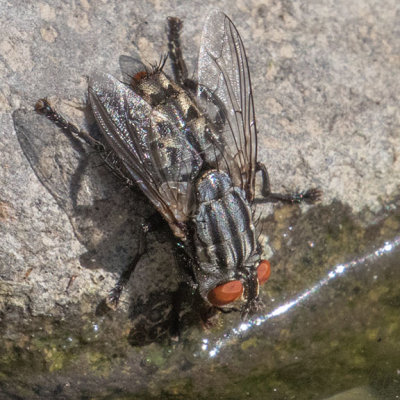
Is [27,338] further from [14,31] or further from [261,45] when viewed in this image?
[261,45]

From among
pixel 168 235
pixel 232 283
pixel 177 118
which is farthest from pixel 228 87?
pixel 232 283

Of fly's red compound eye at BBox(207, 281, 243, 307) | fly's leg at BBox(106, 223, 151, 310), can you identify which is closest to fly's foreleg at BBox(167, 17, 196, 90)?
fly's leg at BBox(106, 223, 151, 310)

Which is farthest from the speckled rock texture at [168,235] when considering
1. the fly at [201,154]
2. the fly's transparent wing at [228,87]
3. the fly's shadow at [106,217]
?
the fly's transparent wing at [228,87]

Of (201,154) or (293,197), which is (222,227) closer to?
(201,154)

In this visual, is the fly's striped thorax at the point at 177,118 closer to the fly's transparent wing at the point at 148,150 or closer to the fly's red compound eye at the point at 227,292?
the fly's transparent wing at the point at 148,150

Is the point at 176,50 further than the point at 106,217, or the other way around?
the point at 176,50

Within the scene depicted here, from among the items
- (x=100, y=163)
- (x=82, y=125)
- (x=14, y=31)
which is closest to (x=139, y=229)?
(x=100, y=163)

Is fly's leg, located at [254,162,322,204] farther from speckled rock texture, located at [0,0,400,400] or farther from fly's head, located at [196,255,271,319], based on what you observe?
fly's head, located at [196,255,271,319]
